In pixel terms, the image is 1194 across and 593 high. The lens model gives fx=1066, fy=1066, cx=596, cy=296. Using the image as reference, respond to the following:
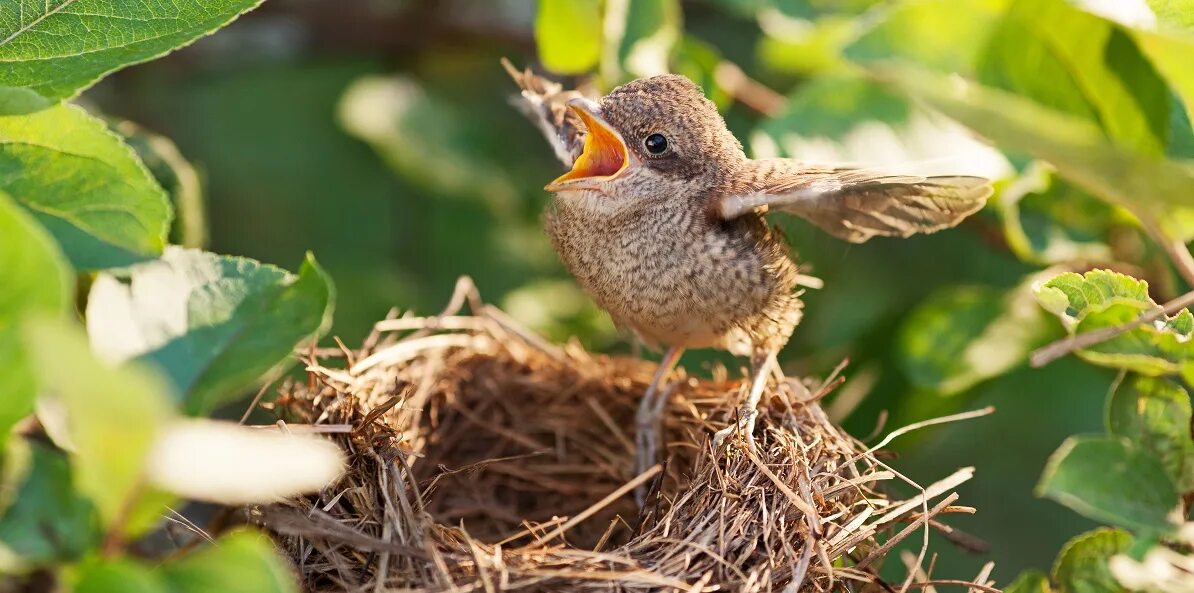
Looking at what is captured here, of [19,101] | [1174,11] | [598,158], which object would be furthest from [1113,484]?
[19,101]

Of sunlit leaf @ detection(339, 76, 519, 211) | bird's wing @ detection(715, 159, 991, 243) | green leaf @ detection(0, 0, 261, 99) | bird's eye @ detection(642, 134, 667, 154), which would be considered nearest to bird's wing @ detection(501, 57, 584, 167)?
bird's eye @ detection(642, 134, 667, 154)

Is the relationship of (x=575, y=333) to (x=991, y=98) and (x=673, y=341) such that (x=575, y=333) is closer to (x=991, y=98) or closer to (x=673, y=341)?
(x=673, y=341)

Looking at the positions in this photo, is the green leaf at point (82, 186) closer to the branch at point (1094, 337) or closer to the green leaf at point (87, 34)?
the green leaf at point (87, 34)

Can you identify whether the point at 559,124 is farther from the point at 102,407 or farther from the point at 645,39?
the point at 102,407

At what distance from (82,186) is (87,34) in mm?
179

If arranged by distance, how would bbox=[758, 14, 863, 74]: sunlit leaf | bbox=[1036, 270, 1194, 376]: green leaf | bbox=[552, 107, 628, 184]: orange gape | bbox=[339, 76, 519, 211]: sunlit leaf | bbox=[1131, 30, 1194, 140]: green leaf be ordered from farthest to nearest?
bbox=[339, 76, 519, 211]: sunlit leaf < bbox=[758, 14, 863, 74]: sunlit leaf < bbox=[552, 107, 628, 184]: orange gape < bbox=[1036, 270, 1194, 376]: green leaf < bbox=[1131, 30, 1194, 140]: green leaf

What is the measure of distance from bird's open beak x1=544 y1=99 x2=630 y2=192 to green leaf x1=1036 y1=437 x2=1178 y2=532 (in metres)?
0.63

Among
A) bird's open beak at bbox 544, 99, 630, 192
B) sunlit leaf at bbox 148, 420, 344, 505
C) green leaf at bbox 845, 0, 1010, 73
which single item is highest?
green leaf at bbox 845, 0, 1010, 73

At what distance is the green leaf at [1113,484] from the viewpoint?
3.72 ft

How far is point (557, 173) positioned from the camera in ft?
7.98

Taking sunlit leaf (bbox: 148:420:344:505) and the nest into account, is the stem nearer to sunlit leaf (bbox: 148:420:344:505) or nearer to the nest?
the nest

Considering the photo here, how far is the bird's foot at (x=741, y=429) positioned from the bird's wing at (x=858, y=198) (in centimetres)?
24

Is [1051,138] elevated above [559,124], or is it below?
above

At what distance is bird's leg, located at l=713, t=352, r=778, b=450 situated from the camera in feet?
4.23
